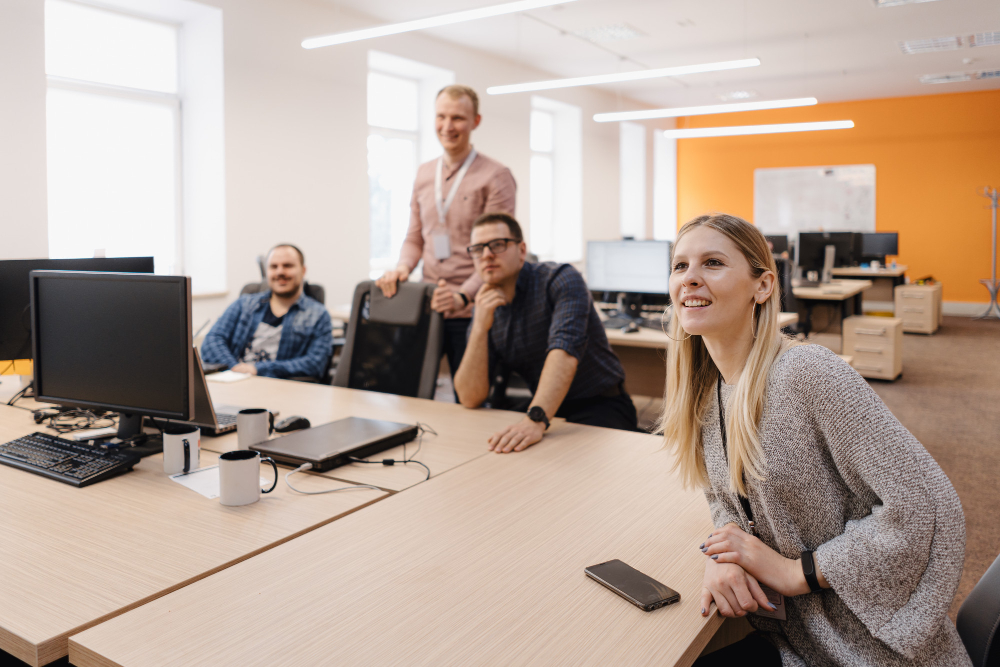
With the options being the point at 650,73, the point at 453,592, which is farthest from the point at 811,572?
the point at 650,73

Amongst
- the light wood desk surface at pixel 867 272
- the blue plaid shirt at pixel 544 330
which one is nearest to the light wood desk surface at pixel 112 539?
the blue plaid shirt at pixel 544 330

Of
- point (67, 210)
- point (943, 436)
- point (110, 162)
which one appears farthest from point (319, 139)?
point (943, 436)

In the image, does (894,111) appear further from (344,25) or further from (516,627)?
(516,627)

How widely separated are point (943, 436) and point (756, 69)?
5902mm

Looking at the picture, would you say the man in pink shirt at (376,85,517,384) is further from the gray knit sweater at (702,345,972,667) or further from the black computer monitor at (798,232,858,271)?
the black computer monitor at (798,232,858,271)

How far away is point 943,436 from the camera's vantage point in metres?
4.30

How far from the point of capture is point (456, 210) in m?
3.14

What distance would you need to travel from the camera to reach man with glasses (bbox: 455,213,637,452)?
220 cm

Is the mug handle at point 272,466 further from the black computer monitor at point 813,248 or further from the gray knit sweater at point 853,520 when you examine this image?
the black computer monitor at point 813,248

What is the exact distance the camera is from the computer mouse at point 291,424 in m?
1.95

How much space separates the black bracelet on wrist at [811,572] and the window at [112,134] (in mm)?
4476

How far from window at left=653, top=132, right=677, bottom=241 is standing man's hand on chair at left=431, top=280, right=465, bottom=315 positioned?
393 inches

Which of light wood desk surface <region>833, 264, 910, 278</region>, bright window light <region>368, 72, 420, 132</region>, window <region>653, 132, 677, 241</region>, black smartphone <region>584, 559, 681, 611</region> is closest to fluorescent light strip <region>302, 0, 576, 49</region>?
bright window light <region>368, 72, 420, 132</region>

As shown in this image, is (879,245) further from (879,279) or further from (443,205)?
(443,205)
